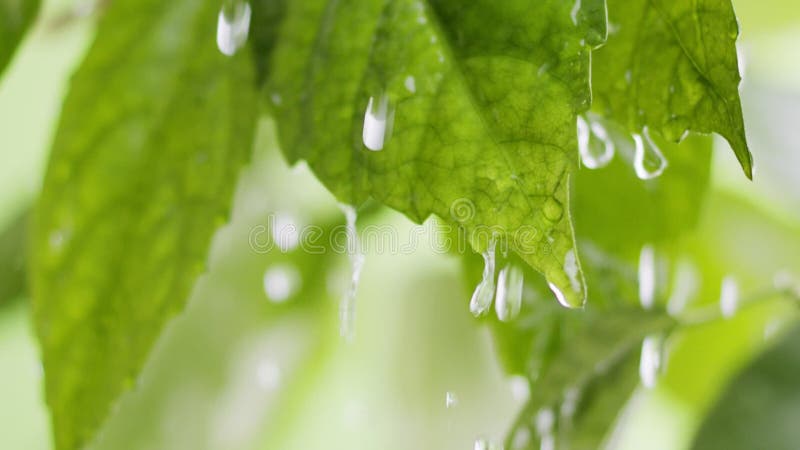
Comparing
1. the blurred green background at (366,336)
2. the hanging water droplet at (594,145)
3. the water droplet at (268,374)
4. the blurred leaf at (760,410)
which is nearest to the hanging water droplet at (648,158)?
the hanging water droplet at (594,145)

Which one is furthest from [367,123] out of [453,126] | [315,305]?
[315,305]

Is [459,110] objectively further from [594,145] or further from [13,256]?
[13,256]

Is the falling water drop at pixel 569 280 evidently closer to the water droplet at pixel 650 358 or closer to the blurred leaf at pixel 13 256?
the water droplet at pixel 650 358

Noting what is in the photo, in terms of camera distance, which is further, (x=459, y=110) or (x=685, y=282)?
(x=685, y=282)

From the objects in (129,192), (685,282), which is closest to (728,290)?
(685,282)

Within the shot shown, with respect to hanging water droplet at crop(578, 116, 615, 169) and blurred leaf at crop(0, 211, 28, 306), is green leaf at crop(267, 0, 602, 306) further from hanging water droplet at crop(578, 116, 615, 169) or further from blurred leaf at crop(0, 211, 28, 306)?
blurred leaf at crop(0, 211, 28, 306)

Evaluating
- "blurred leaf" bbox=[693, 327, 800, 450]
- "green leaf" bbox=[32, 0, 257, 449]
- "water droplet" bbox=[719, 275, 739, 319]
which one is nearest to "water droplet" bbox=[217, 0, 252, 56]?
"green leaf" bbox=[32, 0, 257, 449]
